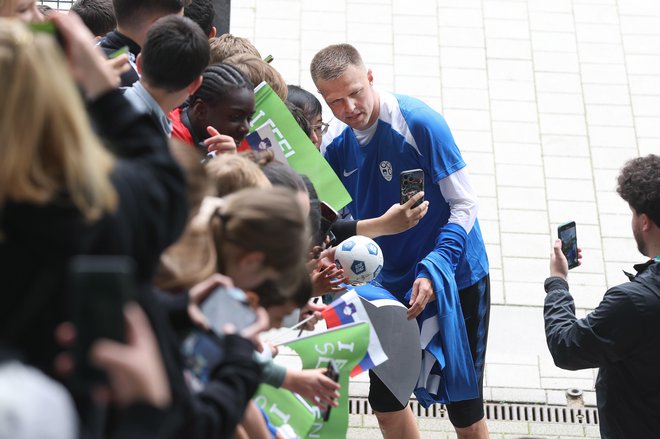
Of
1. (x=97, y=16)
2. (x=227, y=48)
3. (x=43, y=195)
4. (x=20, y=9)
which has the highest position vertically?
(x=97, y=16)

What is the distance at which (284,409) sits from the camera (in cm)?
344

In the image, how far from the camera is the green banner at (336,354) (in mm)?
3592

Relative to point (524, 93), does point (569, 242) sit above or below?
below

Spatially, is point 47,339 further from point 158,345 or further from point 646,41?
point 646,41

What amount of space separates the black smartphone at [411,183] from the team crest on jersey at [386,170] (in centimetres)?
12

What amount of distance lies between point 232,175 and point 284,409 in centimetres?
86

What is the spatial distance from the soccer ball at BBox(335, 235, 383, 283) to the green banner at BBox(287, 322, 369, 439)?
73 cm

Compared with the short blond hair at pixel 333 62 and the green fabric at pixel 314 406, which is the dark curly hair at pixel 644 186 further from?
the short blond hair at pixel 333 62

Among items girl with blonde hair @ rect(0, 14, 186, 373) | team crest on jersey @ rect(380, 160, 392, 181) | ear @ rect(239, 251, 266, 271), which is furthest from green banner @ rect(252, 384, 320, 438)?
team crest on jersey @ rect(380, 160, 392, 181)

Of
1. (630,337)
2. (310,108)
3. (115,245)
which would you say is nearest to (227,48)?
(310,108)

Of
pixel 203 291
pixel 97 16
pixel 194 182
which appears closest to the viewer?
pixel 203 291

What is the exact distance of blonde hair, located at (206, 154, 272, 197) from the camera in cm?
304

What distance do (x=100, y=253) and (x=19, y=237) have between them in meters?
0.15

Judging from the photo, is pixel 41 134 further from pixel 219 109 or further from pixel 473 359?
pixel 473 359
